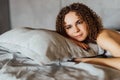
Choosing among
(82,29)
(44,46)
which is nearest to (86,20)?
(82,29)

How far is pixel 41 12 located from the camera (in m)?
2.44

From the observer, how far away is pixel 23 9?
8.38ft

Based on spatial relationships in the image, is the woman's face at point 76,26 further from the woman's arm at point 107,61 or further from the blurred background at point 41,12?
the blurred background at point 41,12

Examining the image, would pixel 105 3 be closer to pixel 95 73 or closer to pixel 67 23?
pixel 67 23

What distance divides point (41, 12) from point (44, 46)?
103 cm

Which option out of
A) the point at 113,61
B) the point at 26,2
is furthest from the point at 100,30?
the point at 26,2

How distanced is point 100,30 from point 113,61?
0.36 m

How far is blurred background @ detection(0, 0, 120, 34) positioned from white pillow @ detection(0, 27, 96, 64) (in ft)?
1.94

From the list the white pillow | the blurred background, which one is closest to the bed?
the white pillow

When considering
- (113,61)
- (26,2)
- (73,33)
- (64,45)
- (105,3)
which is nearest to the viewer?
(113,61)

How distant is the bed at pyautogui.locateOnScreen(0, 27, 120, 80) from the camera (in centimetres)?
116

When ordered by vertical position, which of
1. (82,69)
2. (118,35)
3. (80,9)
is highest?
(80,9)

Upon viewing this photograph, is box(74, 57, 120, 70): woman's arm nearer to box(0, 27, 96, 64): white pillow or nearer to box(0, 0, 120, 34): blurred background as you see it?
box(0, 27, 96, 64): white pillow

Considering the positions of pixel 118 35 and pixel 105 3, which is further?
pixel 105 3
